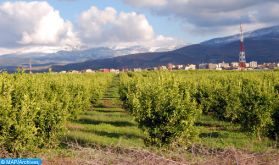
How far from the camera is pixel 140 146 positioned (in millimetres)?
12539

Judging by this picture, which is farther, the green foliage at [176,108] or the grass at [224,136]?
the grass at [224,136]

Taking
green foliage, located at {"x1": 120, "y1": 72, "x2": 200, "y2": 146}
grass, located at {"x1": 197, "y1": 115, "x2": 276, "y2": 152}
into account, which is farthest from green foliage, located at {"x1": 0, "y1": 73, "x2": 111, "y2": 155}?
grass, located at {"x1": 197, "y1": 115, "x2": 276, "y2": 152}

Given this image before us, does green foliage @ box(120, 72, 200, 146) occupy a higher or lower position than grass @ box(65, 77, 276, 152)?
higher

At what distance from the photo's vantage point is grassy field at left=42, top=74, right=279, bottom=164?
263 inches

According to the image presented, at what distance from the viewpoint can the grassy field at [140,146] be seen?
21.9 ft

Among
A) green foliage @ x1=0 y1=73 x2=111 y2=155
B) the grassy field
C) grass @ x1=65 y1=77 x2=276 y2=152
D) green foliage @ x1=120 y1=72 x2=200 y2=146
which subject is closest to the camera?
the grassy field

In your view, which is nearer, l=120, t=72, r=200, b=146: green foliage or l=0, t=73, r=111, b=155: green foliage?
l=0, t=73, r=111, b=155: green foliage

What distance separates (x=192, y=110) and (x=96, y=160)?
37.7 ft

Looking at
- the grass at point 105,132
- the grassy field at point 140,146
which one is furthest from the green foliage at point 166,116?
the grass at point 105,132

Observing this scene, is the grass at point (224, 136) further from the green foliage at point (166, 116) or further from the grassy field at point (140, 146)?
the green foliage at point (166, 116)

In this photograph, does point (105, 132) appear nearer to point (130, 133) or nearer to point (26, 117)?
point (130, 133)

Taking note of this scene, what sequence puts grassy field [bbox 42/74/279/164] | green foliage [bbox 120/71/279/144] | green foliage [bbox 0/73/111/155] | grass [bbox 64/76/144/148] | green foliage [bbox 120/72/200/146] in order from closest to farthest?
grassy field [bbox 42/74/279/164], green foliage [bbox 0/73/111/155], green foliage [bbox 120/72/200/146], green foliage [bbox 120/71/279/144], grass [bbox 64/76/144/148]

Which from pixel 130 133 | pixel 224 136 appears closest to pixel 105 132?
pixel 130 133

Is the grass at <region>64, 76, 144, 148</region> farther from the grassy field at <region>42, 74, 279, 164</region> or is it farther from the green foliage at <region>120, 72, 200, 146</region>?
the green foliage at <region>120, 72, 200, 146</region>
